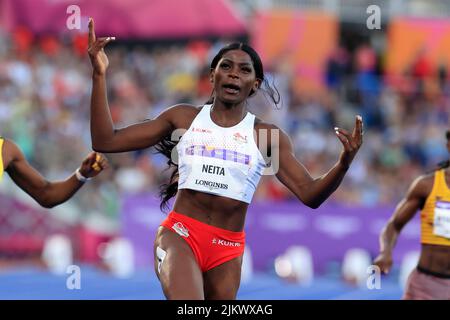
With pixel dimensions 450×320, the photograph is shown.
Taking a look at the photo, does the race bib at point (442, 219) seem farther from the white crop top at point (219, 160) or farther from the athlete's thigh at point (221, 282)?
the athlete's thigh at point (221, 282)

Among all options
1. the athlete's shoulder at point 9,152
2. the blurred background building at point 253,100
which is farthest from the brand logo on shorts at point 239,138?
the blurred background building at point 253,100

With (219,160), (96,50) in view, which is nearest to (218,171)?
(219,160)

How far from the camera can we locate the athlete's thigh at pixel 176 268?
590cm

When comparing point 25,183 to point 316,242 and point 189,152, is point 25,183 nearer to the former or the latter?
point 189,152

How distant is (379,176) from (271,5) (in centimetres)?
483

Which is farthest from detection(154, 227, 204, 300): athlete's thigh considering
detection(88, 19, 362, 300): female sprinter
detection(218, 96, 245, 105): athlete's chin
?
detection(218, 96, 245, 105): athlete's chin

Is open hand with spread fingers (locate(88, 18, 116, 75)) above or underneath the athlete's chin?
above

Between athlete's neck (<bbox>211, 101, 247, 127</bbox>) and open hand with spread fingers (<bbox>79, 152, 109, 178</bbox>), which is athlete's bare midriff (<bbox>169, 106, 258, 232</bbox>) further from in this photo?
open hand with spread fingers (<bbox>79, 152, 109, 178</bbox>)

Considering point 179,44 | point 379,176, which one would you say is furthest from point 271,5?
point 379,176

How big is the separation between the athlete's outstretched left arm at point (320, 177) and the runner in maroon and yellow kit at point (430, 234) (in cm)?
175

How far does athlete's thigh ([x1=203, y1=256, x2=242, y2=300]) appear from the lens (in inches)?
253

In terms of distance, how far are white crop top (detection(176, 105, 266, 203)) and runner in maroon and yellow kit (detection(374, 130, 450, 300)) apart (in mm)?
1981

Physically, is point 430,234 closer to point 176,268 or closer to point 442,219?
point 442,219

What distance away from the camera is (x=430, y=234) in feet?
26.8
